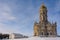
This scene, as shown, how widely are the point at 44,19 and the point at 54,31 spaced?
99 centimetres

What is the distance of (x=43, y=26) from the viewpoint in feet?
33.9

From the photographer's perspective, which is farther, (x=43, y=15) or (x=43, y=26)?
(x=43, y=15)

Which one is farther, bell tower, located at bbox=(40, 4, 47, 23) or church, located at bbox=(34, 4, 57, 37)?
bell tower, located at bbox=(40, 4, 47, 23)

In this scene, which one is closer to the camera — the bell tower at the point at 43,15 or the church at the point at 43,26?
the church at the point at 43,26

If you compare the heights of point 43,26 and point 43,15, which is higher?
point 43,15

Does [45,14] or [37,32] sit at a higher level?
[45,14]

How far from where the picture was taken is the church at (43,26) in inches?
398

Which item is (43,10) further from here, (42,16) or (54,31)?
(54,31)

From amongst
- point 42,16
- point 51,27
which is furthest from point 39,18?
point 51,27

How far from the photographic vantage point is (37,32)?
1014 centimetres

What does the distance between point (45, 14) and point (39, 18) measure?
48 centimetres

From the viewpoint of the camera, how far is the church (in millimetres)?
10102

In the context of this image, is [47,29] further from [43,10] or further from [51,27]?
[43,10]

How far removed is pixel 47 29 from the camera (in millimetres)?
10188
